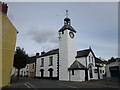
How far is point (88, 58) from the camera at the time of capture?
31.1m

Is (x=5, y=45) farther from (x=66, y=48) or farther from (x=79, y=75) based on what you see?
(x=66, y=48)

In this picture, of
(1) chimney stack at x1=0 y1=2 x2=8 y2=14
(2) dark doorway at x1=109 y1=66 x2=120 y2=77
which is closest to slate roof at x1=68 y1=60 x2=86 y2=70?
(2) dark doorway at x1=109 y1=66 x2=120 y2=77

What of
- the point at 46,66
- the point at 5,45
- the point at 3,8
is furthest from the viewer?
the point at 46,66

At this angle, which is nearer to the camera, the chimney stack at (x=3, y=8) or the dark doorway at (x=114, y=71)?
the chimney stack at (x=3, y=8)

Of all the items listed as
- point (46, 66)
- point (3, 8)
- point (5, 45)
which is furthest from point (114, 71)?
point (3, 8)

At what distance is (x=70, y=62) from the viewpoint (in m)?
31.5

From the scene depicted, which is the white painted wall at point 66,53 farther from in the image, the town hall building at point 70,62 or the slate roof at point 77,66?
the slate roof at point 77,66

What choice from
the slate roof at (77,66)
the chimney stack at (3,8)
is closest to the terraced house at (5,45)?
the chimney stack at (3,8)

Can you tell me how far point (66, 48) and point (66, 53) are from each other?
1046 mm

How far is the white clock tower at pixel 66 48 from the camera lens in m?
31.3

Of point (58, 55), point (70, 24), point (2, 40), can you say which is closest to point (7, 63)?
point (2, 40)

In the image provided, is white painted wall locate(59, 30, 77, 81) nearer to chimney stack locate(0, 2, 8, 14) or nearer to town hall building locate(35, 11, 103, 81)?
town hall building locate(35, 11, 103, 81)

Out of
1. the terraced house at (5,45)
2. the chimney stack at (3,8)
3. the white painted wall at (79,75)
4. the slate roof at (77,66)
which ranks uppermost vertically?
the chimney stack at (3,8)

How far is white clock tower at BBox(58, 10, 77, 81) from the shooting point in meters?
31.3
